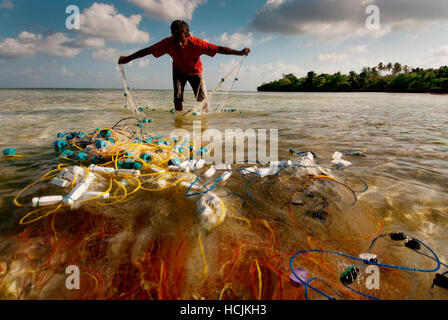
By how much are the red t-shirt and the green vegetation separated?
61899 millimetres

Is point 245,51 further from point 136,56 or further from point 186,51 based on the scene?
point 136,56

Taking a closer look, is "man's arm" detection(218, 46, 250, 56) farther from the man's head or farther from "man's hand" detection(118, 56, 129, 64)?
"man's hand" detection(118, 56, 129, 64)

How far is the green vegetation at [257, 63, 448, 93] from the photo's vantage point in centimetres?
5131

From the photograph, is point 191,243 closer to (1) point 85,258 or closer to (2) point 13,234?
(1) point 85,258

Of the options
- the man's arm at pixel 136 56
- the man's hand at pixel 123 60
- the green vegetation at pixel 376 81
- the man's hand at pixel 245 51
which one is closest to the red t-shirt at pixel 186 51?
the man's arm at pixel 136 56

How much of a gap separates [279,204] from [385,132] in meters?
5.93

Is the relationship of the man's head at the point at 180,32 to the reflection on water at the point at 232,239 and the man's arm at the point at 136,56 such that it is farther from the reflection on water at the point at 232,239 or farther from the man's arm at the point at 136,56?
the reflection on water at the point at 232,239

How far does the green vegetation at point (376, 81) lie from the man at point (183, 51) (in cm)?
6174

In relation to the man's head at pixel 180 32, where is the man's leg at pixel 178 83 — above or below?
below

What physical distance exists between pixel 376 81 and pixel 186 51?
77220 millimetres

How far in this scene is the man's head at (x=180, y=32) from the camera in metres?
5.68

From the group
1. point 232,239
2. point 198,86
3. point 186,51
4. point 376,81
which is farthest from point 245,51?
point 376,81
